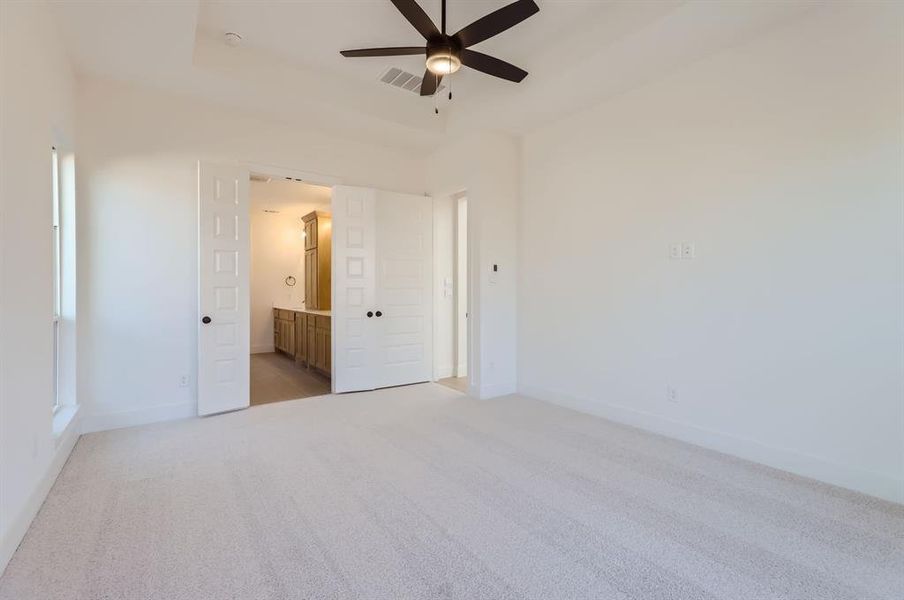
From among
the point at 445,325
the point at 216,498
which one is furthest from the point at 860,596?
the point at 445,325

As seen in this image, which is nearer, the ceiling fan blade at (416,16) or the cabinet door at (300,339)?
the ceiling fan blade at (416,16)

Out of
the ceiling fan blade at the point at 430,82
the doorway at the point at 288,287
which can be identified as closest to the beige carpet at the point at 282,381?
A: the doorway at the point at 288,287

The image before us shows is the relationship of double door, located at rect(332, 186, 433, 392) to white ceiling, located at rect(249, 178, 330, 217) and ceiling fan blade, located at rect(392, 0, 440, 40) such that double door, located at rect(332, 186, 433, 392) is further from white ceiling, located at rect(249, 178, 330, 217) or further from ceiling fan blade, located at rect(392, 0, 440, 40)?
ceiling fan blade, located at rect(392, 0, 440, 40)

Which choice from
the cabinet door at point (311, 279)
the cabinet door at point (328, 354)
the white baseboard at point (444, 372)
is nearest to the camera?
the cabinet door at point (328, 354)

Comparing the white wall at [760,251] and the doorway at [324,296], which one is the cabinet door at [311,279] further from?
the white wall at [760,251]

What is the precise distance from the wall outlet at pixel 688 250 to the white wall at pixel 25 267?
411cm

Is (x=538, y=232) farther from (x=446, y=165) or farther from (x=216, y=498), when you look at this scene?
(x=216, y=498)

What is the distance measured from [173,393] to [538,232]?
397 cm

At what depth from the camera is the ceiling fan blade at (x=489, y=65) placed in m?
2.84

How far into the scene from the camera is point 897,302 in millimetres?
2361

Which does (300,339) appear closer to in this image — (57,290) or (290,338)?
(290,338)

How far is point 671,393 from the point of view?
11.3 feet

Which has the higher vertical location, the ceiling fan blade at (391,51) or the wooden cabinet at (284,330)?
the ceiling fan blade at (391,51)

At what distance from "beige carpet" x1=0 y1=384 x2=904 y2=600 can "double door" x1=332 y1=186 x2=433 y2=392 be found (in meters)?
1.54
